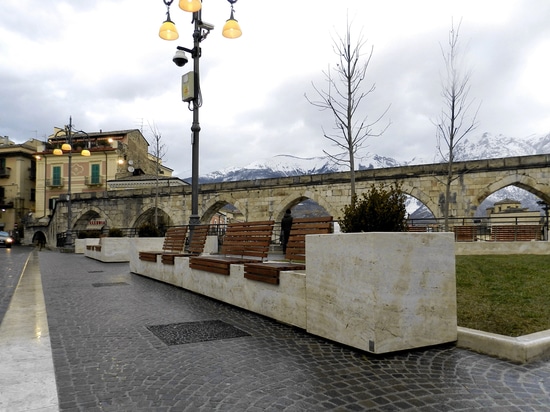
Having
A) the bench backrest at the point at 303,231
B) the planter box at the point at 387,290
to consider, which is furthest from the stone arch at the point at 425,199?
the planter box at the point at 387,290

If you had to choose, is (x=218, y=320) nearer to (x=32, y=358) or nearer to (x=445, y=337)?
(x=32, y=358)

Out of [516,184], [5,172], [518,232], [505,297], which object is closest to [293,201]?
[516,184]

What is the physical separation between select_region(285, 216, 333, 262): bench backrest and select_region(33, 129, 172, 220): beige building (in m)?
43.3

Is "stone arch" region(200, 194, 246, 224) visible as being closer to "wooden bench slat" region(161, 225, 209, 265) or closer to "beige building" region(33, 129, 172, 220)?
"wooden bench slat" region(161, 225, 209, 265)

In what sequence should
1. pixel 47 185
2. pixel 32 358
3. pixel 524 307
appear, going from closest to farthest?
1. pixel 32 358
2. pixel 524 307
3. pixel 47 185

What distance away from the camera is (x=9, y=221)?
5403 centimetres


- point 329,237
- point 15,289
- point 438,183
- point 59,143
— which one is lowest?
point 15,289

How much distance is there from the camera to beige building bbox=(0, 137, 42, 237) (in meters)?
53.2

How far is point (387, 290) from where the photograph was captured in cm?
346

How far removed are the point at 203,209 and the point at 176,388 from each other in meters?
26.1

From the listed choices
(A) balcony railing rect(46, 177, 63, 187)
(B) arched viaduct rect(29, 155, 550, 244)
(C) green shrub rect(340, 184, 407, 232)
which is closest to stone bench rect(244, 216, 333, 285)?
(C) green shrub rect(340, 184, 407, 232)

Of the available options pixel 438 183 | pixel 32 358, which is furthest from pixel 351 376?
pixel 438 183

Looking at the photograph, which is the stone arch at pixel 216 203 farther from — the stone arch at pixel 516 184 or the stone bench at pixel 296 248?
the stone bench at pixel 296 248

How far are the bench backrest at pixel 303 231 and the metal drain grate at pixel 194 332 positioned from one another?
1134mm
